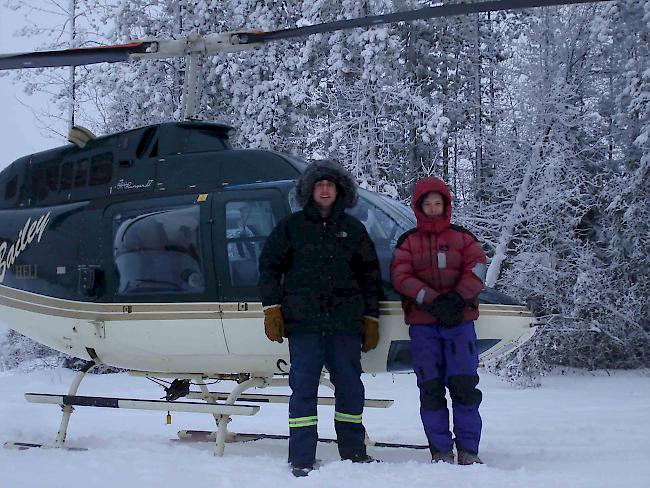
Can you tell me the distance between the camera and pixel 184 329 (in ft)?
16.6

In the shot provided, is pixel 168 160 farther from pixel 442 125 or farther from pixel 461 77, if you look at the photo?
pixel 461 77

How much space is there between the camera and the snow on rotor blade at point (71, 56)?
5.27m

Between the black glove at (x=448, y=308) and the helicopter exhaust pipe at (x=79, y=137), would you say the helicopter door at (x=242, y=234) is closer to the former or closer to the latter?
the black glove at (x=448, y=308)

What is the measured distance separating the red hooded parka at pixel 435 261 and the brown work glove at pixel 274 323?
74 cm

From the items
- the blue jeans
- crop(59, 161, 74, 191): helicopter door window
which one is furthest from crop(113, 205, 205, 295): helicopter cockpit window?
the blue jeans

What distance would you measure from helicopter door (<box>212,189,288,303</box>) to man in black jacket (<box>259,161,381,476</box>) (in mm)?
398

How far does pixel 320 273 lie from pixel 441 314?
2.52 feet

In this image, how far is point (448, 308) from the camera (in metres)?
4.31

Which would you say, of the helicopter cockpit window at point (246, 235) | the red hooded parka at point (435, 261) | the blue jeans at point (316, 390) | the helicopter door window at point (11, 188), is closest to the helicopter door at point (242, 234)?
the helicopter cockpit window at point (246, 235)

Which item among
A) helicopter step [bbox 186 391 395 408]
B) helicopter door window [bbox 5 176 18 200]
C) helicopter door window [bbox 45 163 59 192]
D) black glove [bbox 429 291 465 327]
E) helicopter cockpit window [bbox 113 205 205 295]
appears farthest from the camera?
helicopter door window [bbox 5 176 18 200]

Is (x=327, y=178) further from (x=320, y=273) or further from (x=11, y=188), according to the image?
(x=11, y=188)

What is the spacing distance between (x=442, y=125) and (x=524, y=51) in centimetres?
280

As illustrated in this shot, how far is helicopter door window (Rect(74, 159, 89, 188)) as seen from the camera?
581cm

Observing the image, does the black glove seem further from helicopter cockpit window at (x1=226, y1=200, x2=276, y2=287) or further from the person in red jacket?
helicopter cockpit window at (x1=226, y1=200, x2=276, y2=287)
